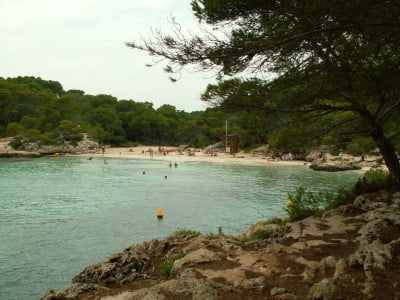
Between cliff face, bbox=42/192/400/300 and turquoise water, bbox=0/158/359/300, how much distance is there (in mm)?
3375

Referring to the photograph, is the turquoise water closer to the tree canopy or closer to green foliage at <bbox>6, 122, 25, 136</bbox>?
the tree canopy

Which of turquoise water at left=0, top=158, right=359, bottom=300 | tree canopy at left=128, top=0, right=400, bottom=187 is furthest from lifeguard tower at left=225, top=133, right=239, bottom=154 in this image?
tree canopy at left=128, top=0, right=400, bottom=187

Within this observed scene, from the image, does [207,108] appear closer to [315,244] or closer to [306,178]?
[315,244]

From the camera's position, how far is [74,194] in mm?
25859

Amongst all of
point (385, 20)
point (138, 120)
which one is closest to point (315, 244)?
point (385, 20)

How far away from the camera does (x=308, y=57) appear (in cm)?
714

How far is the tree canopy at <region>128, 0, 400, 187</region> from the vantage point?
5094 mm

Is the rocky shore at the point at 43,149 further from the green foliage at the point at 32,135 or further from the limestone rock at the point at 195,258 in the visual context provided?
the limestone rock at the point at 195,258

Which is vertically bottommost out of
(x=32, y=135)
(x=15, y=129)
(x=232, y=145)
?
(x=232, y=145)

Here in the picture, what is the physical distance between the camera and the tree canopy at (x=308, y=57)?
5094 mm

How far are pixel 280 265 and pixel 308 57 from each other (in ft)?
Result: 12.6

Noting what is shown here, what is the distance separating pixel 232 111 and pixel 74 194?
66.4ft

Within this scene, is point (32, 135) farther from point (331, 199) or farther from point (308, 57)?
point (308, 57)

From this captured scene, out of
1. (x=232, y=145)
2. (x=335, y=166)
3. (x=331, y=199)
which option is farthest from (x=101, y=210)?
(x=232, y=145)
